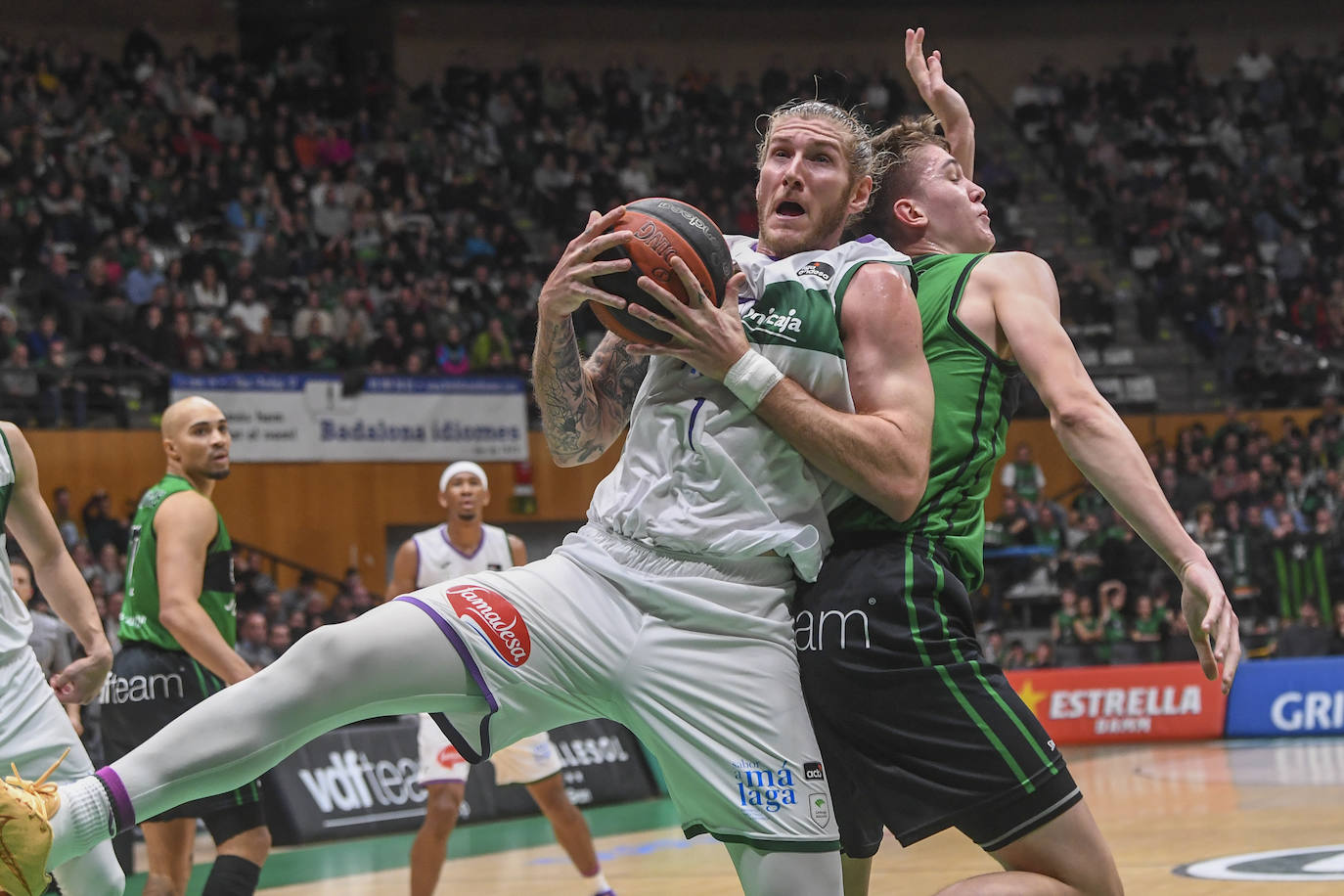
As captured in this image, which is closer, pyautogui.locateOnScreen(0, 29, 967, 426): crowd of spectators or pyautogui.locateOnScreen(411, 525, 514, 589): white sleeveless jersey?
pyautogui.locateOnScreen(411, 525, 514, 589): white sleeveless jersey

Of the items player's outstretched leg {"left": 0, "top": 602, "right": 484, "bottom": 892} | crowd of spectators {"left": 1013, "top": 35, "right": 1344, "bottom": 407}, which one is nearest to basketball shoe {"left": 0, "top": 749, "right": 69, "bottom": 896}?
player's outstretched leg {"left": 0, "top": 602, "right": 484, "bottom": 892}

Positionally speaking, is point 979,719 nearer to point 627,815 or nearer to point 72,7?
point 627,815

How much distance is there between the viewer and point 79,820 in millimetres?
3047

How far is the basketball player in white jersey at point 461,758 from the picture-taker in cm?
680

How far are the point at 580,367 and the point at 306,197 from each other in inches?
633

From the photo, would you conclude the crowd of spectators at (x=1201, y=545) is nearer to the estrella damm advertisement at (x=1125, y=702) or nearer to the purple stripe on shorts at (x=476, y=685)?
the estrella damm advertisement at (x=1125, y=702)

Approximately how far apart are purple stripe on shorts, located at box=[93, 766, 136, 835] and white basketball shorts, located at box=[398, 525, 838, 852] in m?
0.67

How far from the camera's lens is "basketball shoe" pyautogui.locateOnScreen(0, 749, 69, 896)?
116 inches

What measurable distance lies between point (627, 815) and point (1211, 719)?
6169 mm

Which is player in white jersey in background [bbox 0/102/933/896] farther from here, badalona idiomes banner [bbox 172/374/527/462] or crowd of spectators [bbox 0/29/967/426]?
badalona idiomes banner [bbox 172/374/527/462]

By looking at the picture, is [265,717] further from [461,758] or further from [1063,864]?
[461,758]

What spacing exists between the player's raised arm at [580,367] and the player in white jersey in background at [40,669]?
1.58 meters

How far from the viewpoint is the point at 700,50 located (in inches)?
961

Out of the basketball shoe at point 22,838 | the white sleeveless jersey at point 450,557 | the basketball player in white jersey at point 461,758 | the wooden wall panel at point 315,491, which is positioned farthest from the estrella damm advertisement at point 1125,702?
the basketball shoe at point 22,838
